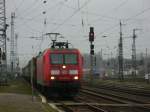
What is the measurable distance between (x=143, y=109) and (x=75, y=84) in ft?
24.4

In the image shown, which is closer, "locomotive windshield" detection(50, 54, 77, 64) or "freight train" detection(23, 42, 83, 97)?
"freight train" detection(23, 42, 83, 97)

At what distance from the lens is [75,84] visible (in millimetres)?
26594

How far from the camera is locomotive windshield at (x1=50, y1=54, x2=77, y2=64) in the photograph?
27297 millimetres

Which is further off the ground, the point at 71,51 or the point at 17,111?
the point at 71,51

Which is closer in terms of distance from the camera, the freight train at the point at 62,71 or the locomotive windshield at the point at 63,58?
the freight train at the point at 62,71

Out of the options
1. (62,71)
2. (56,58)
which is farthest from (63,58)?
(62,71)

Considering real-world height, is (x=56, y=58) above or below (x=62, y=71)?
above

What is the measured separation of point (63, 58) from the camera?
27438mm

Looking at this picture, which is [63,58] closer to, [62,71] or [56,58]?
[56,58]

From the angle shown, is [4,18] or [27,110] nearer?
[27,110]

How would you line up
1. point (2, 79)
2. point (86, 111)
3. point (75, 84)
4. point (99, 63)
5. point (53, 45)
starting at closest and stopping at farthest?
point (86, 111), point (75, 84), point (53, 45), point (2, 79), point (99, 63)

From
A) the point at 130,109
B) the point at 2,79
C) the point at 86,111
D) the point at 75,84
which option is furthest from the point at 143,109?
the point at 2,79

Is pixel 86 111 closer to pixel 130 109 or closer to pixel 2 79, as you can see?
pixel 130 109

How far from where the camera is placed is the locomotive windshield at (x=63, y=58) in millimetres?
27297
